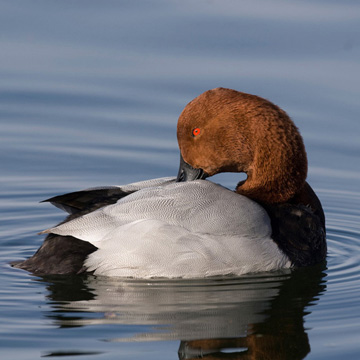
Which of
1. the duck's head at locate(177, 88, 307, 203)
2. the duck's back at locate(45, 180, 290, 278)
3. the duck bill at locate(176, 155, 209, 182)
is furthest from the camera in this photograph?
the duck bill at locate(176, 155, 209, 182)

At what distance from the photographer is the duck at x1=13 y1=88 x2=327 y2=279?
5.65 m

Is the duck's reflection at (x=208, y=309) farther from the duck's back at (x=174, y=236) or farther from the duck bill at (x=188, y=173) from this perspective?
the duck bill at (x=188, y=173)

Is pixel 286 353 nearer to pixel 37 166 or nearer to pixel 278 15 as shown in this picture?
pixel 37 166

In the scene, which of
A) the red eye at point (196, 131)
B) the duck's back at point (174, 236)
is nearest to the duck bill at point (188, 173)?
the red eye at point (196, 131)

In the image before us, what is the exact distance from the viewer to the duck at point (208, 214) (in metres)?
5.65

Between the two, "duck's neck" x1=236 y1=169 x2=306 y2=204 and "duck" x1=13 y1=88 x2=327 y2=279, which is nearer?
"duck" x1=13 y1=88 x2=327 y2=279

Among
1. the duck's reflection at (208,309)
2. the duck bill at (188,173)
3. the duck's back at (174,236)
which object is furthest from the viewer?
the duck bill at (188,173)

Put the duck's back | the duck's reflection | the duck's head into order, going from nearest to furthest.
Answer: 1. the duck's reflection
2. the duck's back
3. the duck's head

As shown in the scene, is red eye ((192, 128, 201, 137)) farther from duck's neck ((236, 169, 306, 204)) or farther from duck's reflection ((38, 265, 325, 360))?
duck's reflection ((38, 265, 325, 360))

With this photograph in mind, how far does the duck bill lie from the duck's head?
43 millimetres

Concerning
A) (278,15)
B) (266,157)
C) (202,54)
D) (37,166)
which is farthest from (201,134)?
(278,15)

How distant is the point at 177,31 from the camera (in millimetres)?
10023

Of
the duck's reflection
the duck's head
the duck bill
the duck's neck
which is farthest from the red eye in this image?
the duck's reflection

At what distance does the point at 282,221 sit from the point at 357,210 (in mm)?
1552
